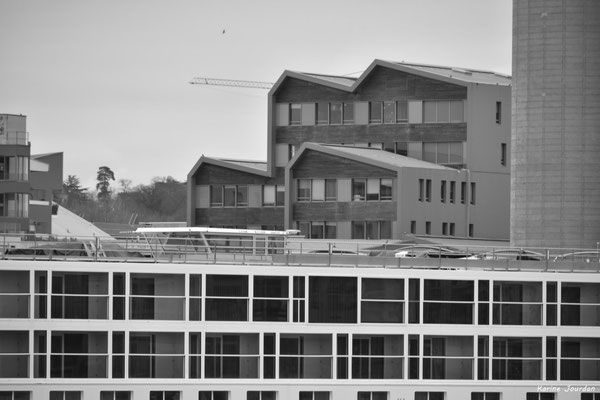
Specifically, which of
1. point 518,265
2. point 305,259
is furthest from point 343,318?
point 518,265

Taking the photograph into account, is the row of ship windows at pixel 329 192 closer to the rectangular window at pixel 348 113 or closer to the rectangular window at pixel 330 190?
the rectangular window at pixel 330 190

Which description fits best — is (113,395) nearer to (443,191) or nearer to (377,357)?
(377,357)

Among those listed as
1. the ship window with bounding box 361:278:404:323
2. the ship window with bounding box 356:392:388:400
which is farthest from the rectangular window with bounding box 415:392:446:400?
the ship window with bounding box 361:278:404:323

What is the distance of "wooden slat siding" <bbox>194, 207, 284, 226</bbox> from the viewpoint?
10460cm

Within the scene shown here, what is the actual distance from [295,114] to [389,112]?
689 centimetres

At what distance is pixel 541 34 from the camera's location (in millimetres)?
90562

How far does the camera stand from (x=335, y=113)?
4146 inches

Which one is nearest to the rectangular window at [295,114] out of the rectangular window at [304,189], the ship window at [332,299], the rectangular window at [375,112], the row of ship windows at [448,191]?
the rectangular window at [375,112]

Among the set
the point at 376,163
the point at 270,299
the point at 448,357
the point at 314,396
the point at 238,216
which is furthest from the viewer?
the point at 238,216

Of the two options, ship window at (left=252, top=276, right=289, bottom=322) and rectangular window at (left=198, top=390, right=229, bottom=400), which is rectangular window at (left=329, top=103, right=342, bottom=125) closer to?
ship window at (left=252, top=276, right=289, bottom=322)

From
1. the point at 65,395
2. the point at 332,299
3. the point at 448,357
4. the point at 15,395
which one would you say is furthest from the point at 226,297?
the point at 448,357

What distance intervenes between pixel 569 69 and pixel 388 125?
16.0 meters

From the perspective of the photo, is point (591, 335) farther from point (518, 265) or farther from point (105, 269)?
point (105, 269)

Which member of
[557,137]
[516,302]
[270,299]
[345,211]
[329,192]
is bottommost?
[516,302]
